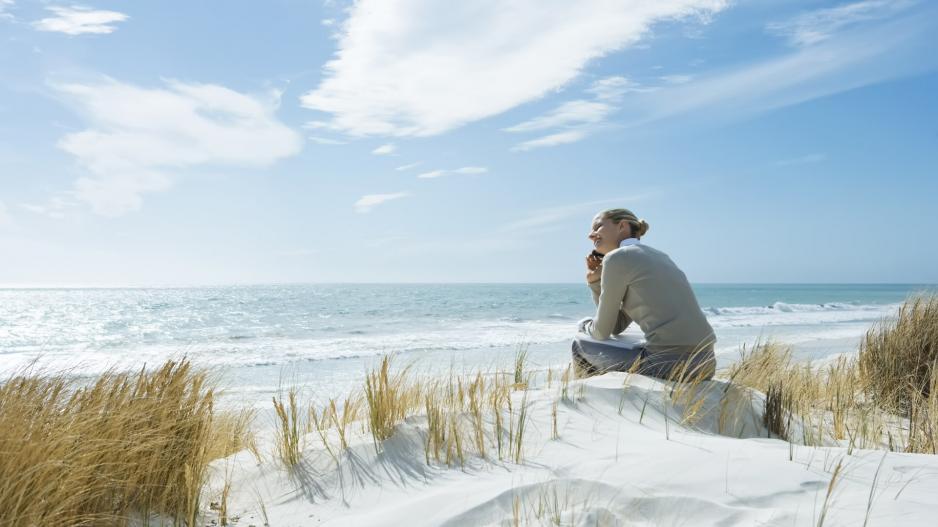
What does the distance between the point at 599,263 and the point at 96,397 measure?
13.8ft

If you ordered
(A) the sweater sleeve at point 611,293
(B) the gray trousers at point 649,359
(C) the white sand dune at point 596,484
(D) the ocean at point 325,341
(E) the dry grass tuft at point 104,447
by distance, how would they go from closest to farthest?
(E) the dry grass tuft at point 104,447 < (C) the white sand dune at point 596,484 < (B) the gray trousers at point 649,359 < (A) the sweater sleeve at point 611,293 < (D) the ocean at point 325,341

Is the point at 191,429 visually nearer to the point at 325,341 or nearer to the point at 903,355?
the point at 903,355

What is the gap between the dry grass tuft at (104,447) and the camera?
201cm

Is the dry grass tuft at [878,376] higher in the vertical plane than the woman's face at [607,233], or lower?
lower

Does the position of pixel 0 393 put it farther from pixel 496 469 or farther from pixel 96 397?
pixel 496 469

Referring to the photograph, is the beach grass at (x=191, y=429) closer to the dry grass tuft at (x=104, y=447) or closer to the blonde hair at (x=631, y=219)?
the dry grass tuft at (x=104, y=447)

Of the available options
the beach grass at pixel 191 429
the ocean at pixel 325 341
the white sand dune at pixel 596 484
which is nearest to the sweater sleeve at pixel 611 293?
the beach grass at pixel 191 429

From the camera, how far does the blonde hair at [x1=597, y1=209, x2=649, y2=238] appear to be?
16.5ft

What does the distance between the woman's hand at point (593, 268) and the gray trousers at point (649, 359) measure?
0.72 metres

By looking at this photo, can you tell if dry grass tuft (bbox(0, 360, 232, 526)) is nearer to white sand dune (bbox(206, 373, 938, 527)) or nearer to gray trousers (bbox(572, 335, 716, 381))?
white sand dune (bbox(206, 373, 938, 527))

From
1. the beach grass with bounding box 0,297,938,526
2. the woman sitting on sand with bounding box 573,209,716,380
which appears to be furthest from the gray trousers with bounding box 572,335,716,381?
the beach grass with bounding box 0,297,938,526

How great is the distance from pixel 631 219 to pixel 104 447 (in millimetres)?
4079

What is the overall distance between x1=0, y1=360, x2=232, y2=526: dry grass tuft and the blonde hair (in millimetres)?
3468

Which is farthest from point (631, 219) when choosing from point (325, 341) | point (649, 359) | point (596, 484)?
point (325, 341)
